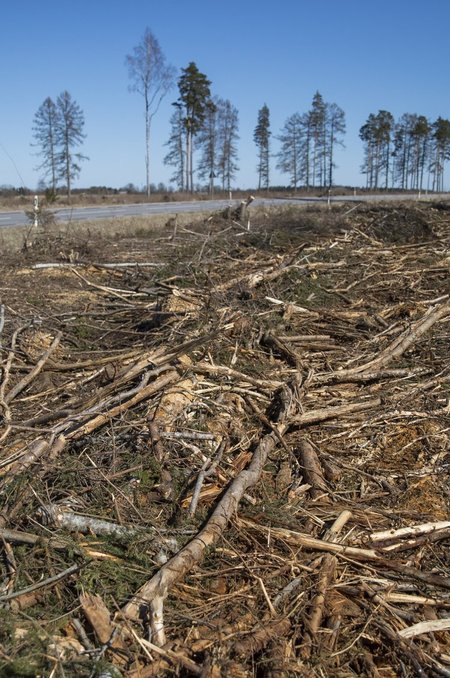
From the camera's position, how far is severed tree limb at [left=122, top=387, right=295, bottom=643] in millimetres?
2889

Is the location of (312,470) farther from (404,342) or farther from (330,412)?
(404,342)

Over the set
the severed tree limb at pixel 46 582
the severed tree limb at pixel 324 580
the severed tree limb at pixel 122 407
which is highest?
the severed tree limb at pixel 122 407

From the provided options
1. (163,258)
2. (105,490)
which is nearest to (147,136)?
(163,258)

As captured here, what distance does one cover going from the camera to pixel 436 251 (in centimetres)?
991

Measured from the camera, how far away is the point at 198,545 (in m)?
3.29

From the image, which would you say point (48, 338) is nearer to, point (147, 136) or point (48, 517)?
point (48, 517)

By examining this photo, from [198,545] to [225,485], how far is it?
66 centimetres

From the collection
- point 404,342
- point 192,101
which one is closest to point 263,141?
point 192,101

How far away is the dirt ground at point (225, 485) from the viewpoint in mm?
2813

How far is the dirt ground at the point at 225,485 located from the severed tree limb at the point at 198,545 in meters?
0.01

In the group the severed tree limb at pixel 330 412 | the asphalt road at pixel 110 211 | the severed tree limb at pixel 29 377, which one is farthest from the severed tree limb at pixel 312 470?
the asphalt road at pixel 110 211

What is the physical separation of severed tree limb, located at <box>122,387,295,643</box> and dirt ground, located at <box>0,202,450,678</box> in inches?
0.4

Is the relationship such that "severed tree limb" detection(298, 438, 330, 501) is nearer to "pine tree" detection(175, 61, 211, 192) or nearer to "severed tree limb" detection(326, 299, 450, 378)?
"severed tree limb" detection(326, 299, 450, 378)

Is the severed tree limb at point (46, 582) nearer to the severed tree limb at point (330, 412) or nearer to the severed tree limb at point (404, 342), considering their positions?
the severed tree limb at point (330, 412)
